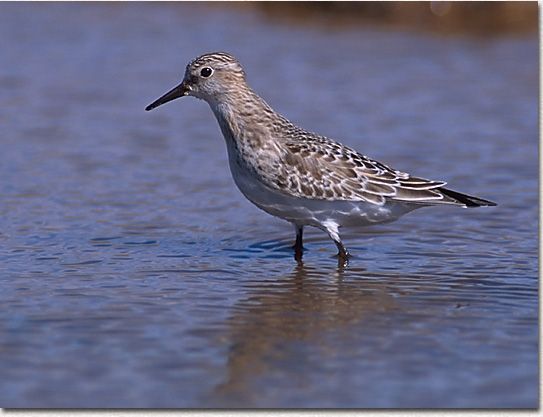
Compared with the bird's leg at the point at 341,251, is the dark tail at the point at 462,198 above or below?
above

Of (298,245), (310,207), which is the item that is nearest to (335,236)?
(310,207)

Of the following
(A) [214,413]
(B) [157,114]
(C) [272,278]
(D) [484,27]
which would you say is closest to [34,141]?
(B) [157,114]

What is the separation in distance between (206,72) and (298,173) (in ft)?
4.72

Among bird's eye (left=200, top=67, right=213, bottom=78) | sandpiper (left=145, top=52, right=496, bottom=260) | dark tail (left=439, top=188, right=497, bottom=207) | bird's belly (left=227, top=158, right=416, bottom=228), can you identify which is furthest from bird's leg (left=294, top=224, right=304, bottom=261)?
bird's eye (left=200, top=67, right=213, bottom=78)

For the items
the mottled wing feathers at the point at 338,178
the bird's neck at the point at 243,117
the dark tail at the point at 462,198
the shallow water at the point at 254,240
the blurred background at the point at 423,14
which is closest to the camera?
the shallow water at the point at 254,240

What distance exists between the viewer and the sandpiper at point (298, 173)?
9.18m

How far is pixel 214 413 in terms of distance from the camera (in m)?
6.01

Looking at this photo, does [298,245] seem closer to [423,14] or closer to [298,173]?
[298,173]

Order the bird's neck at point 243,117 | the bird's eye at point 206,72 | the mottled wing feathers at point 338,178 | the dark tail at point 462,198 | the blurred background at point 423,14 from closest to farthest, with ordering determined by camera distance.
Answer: the mottled wing feathers at point 338,178, the bird's neck at point 243,117, the dark tail at point 462,198, the bird's eye at point 206,72, the blurred background at point 423,14

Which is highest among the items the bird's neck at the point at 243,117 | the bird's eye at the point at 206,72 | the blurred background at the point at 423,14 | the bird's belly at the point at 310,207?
the blurred background at the point at 423,14

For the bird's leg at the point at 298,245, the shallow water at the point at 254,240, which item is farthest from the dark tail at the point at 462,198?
the bird's leg at the point at 298,245

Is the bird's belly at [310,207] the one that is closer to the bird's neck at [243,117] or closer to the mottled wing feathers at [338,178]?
the mottled wing feathers at [338,178]

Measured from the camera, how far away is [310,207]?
9.28 m

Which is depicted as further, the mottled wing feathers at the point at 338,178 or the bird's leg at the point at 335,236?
the bird's leg at the point at 335,236
